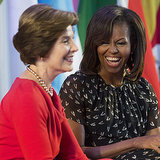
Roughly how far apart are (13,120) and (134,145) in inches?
31.2

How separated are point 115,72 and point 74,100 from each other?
0.30m

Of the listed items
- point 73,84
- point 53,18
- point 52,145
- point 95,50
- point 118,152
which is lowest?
point 118,152

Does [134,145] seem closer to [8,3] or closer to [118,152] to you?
[118,152]

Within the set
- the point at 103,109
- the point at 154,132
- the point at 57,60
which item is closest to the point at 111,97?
the point at 103,109

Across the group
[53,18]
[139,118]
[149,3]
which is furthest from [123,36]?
[149,3]

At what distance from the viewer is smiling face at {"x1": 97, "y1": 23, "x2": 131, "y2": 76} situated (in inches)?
73.7

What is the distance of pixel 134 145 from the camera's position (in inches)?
71.6

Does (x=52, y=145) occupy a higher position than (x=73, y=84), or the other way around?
(x=73, y=84)

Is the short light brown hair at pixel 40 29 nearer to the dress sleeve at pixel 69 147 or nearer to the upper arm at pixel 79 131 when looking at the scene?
the dress sleeve at pixel 69 147

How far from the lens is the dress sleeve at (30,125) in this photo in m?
1.27

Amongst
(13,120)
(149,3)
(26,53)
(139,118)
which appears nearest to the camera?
(13,120)

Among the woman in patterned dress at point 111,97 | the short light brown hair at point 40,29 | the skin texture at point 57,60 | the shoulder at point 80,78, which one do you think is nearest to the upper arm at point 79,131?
the woman in patterned dress at point 111,97

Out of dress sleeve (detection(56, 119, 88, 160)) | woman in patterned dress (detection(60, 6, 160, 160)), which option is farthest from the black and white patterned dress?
dress sleeve (detection(56, 119, 88, 160))

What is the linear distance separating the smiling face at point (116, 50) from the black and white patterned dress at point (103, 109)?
108 millimetres
